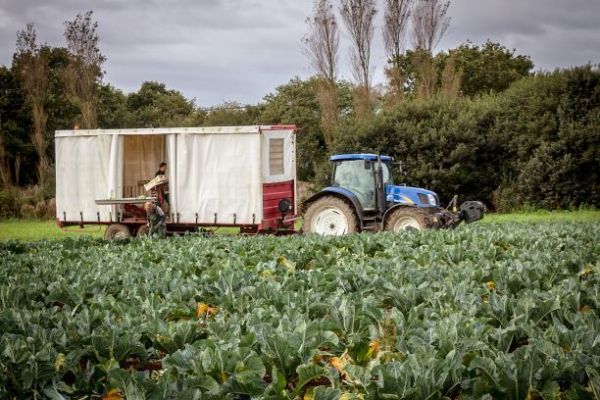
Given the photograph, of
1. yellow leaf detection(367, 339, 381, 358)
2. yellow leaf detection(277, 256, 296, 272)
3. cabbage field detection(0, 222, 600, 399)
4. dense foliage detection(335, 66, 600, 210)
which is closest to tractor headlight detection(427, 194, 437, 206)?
dense foliage detection(335, 66, 600, 210)

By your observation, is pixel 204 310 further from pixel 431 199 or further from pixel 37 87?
pixel 37 87

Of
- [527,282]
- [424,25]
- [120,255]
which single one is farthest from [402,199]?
[424,25]

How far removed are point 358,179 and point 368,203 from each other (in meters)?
0.64

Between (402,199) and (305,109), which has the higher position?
(305,109)

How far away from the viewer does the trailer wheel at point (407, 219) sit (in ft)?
52.9

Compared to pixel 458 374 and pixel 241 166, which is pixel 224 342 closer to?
pixel 458 374

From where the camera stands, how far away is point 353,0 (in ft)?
108

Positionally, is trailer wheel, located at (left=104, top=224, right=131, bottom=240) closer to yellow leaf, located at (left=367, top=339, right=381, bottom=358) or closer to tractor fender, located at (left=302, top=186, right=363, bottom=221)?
tractor fender, located at (left=302, top=186, right=363, bottom=221)

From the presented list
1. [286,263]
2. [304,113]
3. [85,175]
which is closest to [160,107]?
[304,113]

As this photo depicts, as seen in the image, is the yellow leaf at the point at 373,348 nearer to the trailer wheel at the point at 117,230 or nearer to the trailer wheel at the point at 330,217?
the trailer wheel at the point at 330,217

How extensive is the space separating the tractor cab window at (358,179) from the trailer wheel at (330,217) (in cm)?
39

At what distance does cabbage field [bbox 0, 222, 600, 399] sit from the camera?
299 centimetres

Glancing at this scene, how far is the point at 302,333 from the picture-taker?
3488 millimetres

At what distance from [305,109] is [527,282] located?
120 feet
